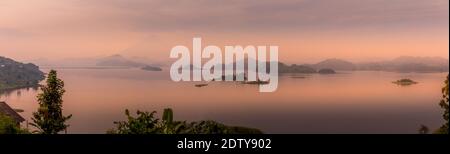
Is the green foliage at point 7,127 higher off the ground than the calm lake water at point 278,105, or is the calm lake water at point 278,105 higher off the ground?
the calm lake water at point 278,105

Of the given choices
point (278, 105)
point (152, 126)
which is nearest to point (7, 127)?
point (152, 126)

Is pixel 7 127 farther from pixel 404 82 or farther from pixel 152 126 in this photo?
pixel 404 82

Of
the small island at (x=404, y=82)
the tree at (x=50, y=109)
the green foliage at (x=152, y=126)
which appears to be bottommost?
the green foliage at (x=152, y=126)

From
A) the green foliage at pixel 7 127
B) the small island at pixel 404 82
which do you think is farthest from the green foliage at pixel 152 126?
the small island at pixel 404 82

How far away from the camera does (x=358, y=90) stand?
370ft

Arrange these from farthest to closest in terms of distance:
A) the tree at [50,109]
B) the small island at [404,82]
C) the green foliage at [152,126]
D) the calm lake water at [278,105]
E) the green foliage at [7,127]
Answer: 1. the small island at [404,82]
2. the calm lake water at [278,105]
3. the tree at [50,109]
4. the green foliage at [7,127]
5. the green foliage at [152,126]

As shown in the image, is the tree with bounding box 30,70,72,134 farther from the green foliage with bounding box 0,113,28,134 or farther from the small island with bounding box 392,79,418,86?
the small island with bounding box 392,79,418,86

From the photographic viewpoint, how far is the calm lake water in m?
79.8

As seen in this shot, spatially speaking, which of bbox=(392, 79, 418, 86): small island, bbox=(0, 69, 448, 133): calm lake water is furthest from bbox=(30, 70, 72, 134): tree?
bbox=(392, 79, 418, 86): small island

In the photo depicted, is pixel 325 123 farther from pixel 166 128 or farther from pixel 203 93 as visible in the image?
pixel 166 128

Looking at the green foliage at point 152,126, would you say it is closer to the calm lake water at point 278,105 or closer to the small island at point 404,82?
the calm lake water at point 278,105

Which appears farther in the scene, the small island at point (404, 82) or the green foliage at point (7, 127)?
the small island at point (404, 82)

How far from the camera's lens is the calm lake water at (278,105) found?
79812 millimetres
